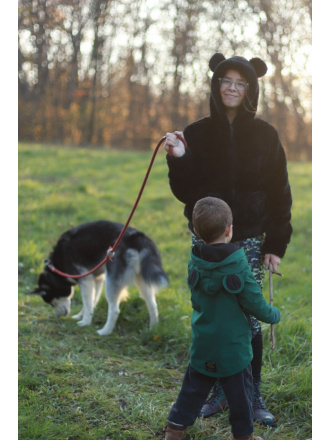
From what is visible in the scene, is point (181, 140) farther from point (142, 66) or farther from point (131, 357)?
point (142, 66)

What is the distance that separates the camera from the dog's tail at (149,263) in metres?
4.63

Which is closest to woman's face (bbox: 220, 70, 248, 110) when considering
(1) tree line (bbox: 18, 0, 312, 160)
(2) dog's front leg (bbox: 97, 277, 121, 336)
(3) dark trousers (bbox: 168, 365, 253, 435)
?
(3) dark trousers (bbox: 168, 365, 253, 435)

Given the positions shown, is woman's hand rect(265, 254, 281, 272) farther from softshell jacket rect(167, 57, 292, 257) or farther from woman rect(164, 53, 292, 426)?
softshell jacket rect(167, 57, 292, 257)

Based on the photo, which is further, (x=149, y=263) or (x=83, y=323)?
(x=83, y=323)

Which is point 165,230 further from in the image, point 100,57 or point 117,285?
point 100,57

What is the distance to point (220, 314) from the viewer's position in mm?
2570

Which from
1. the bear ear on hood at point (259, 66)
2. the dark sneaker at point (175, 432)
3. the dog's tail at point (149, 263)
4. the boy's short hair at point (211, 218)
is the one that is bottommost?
the dark sneaker at point (175, 432)

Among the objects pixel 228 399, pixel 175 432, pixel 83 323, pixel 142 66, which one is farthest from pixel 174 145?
pixel 142 66

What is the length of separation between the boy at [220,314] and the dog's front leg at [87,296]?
8.28 feet

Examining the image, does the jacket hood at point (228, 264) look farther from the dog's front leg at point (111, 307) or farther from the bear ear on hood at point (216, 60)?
the dog's front leg at point (111, 307)

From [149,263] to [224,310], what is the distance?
86.9 inches

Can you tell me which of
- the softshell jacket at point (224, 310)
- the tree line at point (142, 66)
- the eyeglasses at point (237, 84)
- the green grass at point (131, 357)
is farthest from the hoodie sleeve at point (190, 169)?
the tree line at point (142, 66)

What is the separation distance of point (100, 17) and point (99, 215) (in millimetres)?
10571

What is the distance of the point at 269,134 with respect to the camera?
10.0 feet
